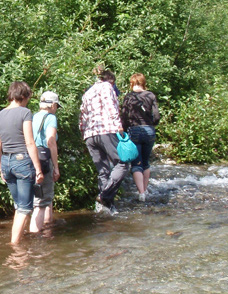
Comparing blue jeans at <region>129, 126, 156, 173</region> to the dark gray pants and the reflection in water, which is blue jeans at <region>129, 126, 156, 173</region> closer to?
the dark gray pants

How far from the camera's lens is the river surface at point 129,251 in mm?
4316

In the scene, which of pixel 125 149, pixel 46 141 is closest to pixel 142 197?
pixel 125 149

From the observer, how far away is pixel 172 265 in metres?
4.78

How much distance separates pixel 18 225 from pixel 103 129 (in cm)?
201

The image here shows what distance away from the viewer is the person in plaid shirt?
691 cm

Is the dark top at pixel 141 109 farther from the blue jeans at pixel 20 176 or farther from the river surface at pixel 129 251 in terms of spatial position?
the blue jeans at pixel 20 176

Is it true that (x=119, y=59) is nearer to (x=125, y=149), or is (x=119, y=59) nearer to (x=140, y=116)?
(x=140, y=116)

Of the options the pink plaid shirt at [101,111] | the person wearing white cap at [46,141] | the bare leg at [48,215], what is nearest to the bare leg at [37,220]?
the person wearing white cap at [46,141]

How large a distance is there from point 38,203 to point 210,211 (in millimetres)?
2778

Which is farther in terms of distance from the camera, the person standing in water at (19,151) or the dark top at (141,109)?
the dark top at (141,109)

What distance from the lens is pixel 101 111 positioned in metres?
6.95

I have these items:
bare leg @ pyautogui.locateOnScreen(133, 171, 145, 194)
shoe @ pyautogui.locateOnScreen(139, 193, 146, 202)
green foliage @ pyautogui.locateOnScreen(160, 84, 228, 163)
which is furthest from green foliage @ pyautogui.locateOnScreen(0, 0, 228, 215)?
shoe @ pyautogui.locateOnScreen(139, 193, 146, 202)

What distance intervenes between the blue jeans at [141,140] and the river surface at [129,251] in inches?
23.7

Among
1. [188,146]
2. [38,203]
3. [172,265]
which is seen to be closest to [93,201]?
[38,203]
